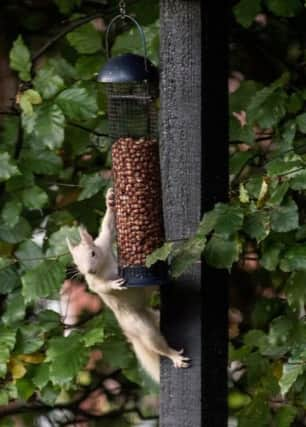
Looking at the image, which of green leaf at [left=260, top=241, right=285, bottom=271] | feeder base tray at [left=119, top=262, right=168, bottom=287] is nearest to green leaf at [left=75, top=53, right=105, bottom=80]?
green leaf at [left=260, top=241, right=285, bottom=271]

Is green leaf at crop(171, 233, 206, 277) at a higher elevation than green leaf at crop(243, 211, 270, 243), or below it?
below

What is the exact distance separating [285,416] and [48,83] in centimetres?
109

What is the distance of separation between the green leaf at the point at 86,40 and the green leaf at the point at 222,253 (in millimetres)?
1020

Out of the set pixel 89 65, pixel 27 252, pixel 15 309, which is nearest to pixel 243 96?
pixel 89 65

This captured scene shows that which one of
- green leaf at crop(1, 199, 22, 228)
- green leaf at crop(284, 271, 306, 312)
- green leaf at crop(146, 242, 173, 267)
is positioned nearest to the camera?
green leaf at crop(146, 242, 173, 267)

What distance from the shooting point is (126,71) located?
251 cm

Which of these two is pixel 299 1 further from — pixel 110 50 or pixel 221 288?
pixel 221 288

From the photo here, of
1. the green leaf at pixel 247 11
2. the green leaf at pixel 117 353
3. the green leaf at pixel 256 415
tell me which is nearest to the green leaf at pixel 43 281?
the green leaf at pixel 117 353

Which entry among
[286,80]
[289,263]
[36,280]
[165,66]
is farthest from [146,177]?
[286,80]

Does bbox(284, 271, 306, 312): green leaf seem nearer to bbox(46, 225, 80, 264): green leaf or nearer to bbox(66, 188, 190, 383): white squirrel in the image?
bbox(66, 188, 190, 383): white squirrel

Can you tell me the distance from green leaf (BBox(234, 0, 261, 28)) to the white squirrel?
0.69 metres

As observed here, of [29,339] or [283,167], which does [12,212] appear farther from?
[283,167]

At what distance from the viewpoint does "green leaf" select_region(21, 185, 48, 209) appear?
3.40 m

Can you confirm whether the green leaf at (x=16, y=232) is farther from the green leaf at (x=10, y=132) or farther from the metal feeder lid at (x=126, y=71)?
the metal feeder lid at (x=126, y=71)
